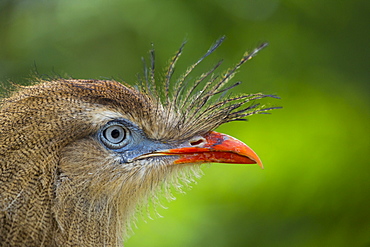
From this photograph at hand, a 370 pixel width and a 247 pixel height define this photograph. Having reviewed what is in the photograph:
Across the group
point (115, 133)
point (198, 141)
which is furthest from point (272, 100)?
point (115, 133)

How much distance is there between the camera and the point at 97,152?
7.75ft

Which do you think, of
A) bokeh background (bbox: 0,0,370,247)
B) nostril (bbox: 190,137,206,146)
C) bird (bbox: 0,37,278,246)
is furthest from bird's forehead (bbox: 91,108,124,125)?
bokeh background (bbox: 0,0,370,247)

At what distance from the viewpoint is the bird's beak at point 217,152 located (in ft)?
7.96

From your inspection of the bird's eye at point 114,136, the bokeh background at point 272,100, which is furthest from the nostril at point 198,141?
the bokeh background at point 272,100

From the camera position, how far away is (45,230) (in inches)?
84.2

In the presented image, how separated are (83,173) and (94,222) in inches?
8.4

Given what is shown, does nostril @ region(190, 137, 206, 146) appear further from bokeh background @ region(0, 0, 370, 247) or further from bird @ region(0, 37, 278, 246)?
bokeh background @ region(0, 0, 370, 247)

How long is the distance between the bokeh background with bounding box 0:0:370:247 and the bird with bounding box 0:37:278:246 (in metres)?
0.99

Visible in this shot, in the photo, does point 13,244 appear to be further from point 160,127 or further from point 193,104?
point 193,104

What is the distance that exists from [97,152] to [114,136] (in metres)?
0.10

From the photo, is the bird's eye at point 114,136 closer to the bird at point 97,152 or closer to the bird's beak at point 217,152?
the bird at point 97,152

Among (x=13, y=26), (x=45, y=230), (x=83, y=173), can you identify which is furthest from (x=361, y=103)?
(x=13, y=26)

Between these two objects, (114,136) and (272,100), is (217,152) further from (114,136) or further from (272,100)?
(272,100)

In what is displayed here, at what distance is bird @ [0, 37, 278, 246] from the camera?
215 cm
